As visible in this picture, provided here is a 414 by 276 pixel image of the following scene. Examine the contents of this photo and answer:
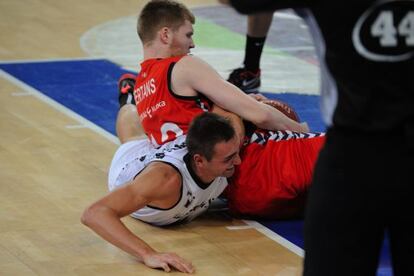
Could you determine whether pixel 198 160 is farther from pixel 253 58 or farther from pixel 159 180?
pixel 253 58

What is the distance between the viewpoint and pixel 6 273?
4.30m

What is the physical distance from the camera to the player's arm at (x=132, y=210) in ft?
14.4

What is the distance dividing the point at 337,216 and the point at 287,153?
100 inches

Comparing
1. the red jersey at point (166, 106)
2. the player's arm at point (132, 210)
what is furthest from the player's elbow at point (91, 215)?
the red jersey at point (166, 106)

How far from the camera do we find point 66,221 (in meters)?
4.98

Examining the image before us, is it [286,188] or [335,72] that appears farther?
[286,188]

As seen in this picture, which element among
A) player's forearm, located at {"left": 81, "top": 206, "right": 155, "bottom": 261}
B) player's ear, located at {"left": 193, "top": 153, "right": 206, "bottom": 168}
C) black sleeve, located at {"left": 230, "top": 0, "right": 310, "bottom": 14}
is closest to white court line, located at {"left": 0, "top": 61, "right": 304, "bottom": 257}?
player's ear, located at {"left": 193, "top": 153, "right": 206, "bottom": 168}

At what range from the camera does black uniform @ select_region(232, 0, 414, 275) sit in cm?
243

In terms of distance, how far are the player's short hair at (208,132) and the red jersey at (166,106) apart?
13.7 inches

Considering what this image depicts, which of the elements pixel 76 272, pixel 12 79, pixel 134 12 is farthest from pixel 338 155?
pixel 134 12

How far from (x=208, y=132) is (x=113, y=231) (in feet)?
2.03

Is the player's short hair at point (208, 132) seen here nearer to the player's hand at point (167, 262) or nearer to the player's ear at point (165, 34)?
the player's hand at point (167, 262)

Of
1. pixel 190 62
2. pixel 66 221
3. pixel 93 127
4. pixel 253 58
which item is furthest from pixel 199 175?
pixel 253 58

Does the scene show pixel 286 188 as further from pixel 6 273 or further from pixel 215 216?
pixel 6 273
